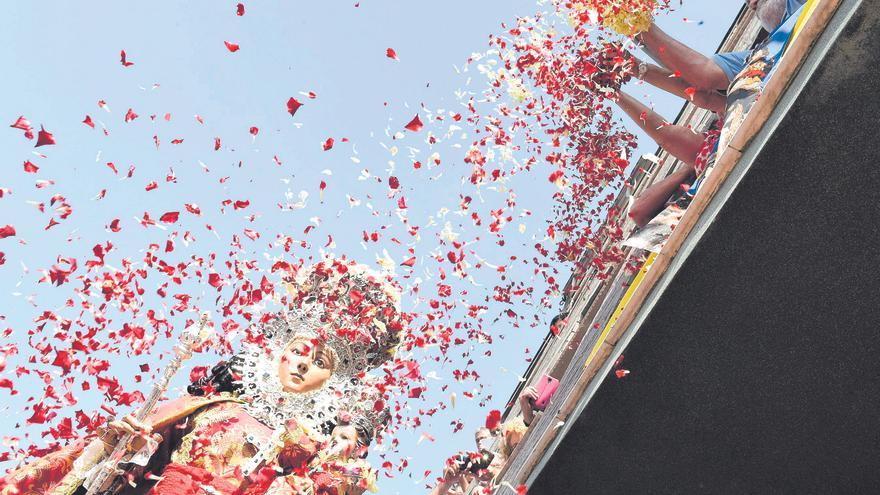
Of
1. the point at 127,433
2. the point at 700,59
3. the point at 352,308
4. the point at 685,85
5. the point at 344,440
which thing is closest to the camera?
the point at 127,433

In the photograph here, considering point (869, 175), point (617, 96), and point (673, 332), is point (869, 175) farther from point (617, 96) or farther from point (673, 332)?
point (617, 96)

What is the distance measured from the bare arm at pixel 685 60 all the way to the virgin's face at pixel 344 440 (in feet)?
15.5

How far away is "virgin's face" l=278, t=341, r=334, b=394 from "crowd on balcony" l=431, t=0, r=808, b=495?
2.23 metres

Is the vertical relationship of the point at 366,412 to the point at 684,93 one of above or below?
below

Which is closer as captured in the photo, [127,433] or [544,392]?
[127,433]

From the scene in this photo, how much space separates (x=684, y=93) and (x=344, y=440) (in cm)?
471

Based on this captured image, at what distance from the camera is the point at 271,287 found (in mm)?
8461

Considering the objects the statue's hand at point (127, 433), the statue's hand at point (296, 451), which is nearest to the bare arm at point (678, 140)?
the statue's hand at point (296, 451)

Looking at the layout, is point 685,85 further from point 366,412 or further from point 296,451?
point 296,451

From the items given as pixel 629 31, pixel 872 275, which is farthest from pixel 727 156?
pixel 629 31

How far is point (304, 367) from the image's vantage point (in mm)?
7512

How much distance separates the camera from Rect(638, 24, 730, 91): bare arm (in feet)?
18.2

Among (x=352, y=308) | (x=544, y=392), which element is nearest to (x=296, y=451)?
(x=352, y=308)

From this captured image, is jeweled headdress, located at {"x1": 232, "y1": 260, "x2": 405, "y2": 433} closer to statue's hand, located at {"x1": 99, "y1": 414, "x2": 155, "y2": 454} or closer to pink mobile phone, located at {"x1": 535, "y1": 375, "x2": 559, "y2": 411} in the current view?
statue's hand, located at {"x1": 99, "y1": 414, "x2": 155, "y2": 454}
